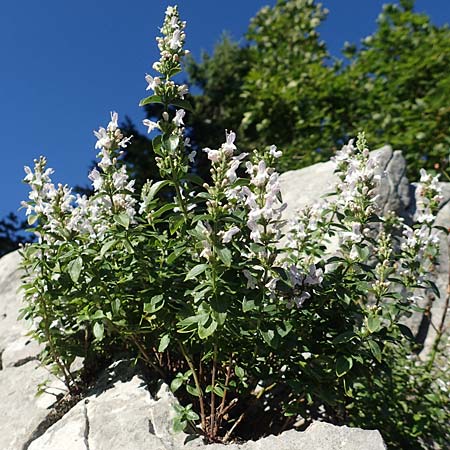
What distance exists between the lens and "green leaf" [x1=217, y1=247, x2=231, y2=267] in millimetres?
1564

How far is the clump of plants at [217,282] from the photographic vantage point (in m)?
1.71

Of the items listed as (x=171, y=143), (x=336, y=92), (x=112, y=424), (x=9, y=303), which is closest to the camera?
(x=171, y=143)

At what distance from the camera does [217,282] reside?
1.67m

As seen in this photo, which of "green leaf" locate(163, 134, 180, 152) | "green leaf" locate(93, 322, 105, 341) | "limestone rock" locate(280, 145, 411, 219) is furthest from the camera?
"limestone rock" locate(280, 145, 411, 219)

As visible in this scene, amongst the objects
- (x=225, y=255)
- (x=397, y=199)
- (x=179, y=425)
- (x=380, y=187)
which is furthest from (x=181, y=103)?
(x=397, y=199)

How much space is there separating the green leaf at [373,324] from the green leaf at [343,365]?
5.3 inches

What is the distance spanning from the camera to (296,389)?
74.0 inches

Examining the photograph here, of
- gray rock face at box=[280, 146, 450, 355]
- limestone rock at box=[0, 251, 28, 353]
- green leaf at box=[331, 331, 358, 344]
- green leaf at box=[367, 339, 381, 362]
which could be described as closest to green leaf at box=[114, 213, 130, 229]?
green leaf at box=[331, 331, 358, 344]

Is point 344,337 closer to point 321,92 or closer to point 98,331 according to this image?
point 98,331

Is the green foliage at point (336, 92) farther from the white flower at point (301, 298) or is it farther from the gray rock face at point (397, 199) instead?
the white flower at point (301, 298)

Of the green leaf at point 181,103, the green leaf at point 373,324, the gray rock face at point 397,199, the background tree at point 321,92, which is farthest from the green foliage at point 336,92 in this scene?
the green leaf at point 181,103

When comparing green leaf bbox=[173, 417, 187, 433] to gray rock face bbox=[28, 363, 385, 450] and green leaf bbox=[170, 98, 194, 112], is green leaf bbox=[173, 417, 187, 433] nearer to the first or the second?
gray rock face bbox=[28, 363, 385, 450]

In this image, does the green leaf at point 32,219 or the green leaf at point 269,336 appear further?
the green leaf at point 32,219

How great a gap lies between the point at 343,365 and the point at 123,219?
968mm
